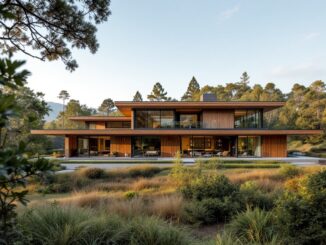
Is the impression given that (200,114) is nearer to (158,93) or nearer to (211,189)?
(211,189)

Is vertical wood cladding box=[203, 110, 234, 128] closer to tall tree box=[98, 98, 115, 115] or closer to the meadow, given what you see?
the meadow

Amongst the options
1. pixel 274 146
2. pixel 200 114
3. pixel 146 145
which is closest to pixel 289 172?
pixel 274 146

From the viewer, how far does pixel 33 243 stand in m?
3.53

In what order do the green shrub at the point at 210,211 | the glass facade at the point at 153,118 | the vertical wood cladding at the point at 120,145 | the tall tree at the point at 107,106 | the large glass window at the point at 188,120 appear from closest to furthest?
the green shrub at the point at 210,211
the large glass window at the point at 188,120
the glass facade at the point at 153,118
the vertical wood cladding at the point at 120,145
the tall tree at the point at 107,106

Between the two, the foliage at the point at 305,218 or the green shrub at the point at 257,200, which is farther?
the green shrub at the point at 257,200

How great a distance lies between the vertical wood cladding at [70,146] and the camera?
27.8 metres

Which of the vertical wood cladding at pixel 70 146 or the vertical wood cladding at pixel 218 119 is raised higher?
the vertical wood cladding at pixel 218 119

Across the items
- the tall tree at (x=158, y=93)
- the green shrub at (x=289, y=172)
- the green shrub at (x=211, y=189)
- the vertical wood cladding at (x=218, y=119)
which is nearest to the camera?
the green shrub at (x=211, y=189)

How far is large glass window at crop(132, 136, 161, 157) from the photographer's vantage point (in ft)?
90.3

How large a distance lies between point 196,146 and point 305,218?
923 inches

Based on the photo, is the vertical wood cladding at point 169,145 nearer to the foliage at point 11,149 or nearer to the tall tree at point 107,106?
the foliage at point 11,149

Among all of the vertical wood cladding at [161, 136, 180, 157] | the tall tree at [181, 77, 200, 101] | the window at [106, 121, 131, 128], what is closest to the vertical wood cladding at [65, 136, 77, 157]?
the window at [106, 121, 131, 128]

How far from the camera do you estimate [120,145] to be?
2808 centimetres

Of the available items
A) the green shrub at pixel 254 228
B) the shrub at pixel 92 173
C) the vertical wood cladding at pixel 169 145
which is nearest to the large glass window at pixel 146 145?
the vertical wood cladding at pixel 169 145
